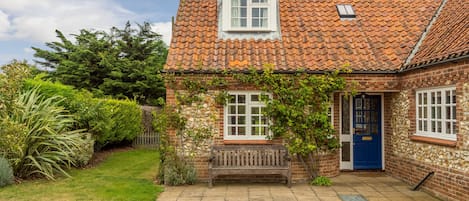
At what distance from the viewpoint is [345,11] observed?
1226 centimetres

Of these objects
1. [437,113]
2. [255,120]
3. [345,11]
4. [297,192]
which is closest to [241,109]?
[255,120]

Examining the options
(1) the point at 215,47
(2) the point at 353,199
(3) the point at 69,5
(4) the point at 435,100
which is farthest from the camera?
(3) the point at 69,5

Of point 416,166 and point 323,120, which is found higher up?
point 323,120

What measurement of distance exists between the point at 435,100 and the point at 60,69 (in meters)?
21.9

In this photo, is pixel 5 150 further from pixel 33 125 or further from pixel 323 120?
pixel 323 120

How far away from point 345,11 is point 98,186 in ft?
30.6

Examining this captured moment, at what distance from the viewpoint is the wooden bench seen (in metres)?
8.95

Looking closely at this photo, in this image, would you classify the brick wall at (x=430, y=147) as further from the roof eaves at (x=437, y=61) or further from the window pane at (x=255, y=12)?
the window pane at (x=255, y=12)

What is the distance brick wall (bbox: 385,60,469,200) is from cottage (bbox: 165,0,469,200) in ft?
0.07

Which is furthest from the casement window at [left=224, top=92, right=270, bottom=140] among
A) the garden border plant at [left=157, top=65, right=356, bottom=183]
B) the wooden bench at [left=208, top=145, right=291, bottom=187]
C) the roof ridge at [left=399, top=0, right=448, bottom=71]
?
the roof ridge at [left=399, top=0, right=448, bottom=71]

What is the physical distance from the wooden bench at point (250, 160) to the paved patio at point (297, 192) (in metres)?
0.38

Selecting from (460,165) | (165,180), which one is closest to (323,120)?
(460,165)

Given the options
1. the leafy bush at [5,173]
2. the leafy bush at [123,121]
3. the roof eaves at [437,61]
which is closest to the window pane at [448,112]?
the roof eaves at [437,61]

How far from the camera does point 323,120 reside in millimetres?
9453
